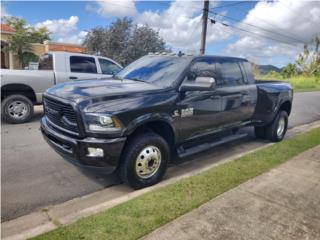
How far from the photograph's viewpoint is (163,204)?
361cm

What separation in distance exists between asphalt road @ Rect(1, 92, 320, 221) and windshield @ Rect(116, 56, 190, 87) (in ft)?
4.83

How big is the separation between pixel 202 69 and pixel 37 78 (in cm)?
481

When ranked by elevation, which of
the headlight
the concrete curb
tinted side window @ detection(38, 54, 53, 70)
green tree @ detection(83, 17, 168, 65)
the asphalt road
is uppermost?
green tree @ detection(83, 17, 168, 65)

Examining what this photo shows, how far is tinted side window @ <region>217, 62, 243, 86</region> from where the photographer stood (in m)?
5.37

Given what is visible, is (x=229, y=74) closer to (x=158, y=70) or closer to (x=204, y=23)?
(x=158, y=70)

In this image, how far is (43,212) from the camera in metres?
3.59

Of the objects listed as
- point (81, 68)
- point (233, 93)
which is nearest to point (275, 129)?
point (233, 93)

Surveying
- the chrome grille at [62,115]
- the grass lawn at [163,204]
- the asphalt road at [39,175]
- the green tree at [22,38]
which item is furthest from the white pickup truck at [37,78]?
the green tree at [22,38]

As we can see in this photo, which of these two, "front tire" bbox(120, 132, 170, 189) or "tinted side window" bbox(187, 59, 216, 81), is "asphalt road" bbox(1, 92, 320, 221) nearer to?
"front tire" bbox(120, 132, 170, 189)

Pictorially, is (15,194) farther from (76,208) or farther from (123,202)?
(123,202)

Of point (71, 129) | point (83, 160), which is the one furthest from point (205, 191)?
point (71, 129)

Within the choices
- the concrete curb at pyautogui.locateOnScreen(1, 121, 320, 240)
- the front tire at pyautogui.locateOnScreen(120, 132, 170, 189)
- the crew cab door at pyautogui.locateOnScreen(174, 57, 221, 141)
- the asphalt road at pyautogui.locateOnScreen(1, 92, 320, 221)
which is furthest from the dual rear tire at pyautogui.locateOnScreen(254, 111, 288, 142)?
the front tire at pyautogui.locateOnScreen(120, 132, 170, 189)

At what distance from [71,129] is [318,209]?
3.13 meters

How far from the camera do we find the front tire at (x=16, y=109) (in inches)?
299
